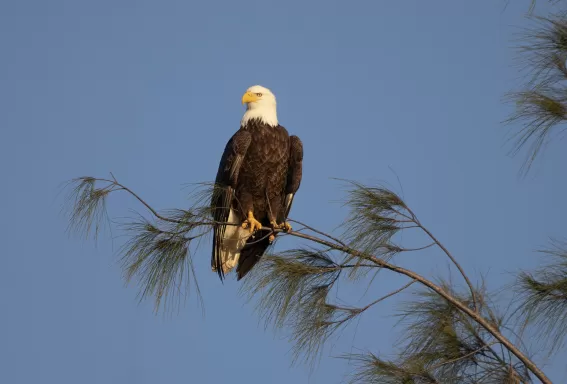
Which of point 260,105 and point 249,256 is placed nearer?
point 249,256

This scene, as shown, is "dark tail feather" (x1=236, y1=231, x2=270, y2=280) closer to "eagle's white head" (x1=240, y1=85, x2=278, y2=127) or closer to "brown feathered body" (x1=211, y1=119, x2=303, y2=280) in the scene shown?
"brown feathered body" (x1=211, y1=119, x2=303, y2=280)

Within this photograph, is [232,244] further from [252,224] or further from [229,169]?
[229,169]

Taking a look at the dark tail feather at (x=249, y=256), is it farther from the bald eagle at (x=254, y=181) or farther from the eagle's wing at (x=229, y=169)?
the eagle's wing at (x=229, y=169)

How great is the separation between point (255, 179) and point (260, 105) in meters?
0.55

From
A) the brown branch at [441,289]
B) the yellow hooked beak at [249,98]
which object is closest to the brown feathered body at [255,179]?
the yellow hooked beak at [249,98]

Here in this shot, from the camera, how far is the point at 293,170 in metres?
4.73

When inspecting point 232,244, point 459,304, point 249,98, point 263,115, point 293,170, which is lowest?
point 459,304

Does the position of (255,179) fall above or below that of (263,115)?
below

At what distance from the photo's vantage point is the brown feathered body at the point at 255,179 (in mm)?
4535

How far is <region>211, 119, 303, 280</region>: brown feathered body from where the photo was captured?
454cm

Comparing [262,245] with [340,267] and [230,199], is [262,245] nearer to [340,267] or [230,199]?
[230,199]

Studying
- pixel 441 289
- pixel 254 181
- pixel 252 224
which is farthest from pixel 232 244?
pixel 441 289

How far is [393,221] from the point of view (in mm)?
2998

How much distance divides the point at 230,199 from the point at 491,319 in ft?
6.46
